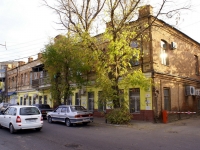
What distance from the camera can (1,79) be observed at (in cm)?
4791

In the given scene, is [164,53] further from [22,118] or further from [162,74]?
[22,118]

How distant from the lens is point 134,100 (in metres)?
18.7

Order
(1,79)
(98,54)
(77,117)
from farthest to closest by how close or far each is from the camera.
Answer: (1,79)
(98,54)
(77,117)

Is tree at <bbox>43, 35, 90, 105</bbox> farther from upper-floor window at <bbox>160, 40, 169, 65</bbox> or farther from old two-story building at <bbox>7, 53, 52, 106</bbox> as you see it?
old two-story building at <bbox>7, 53, 52, 106</bbox>

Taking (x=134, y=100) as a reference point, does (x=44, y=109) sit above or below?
below

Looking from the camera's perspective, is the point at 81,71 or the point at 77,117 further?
the point at 81,71

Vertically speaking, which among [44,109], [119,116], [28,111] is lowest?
[119,116]

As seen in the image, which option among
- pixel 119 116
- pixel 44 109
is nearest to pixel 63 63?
pixel 44 109

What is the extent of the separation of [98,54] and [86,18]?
3.99 meters

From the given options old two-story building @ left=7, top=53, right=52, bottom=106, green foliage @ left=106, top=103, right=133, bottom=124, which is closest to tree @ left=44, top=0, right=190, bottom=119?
green foliage @ left=106, top=103, right=133, bottom=124

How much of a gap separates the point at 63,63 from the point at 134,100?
7.65 m

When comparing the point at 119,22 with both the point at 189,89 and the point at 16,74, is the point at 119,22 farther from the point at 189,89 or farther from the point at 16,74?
the point at 16,74

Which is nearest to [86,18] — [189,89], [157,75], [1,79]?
[157,75]

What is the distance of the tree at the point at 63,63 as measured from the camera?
19141 millimetres
